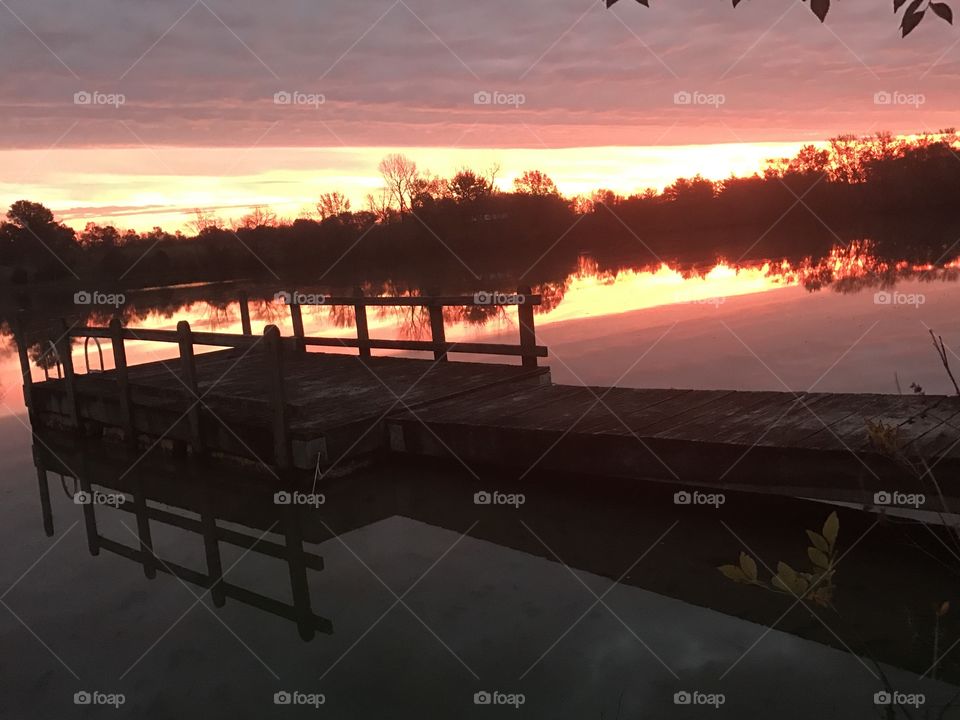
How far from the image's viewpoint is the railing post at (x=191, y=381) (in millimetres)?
10148

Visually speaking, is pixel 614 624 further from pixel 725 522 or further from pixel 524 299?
pixel 524 299

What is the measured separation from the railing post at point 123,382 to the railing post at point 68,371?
4.24ft

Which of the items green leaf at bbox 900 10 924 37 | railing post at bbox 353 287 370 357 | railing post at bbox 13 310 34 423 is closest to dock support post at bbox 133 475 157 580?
railing post at bbox 353 287 370 357

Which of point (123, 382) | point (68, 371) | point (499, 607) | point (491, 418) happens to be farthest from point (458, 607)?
point (68, 371)

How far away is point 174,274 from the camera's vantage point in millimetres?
67938

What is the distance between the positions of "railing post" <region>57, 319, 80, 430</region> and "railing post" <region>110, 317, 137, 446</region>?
129cm

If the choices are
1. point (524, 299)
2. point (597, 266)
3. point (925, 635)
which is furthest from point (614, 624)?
point (597, 266)

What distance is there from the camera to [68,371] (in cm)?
1280

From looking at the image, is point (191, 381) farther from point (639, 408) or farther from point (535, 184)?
point (535, 184)

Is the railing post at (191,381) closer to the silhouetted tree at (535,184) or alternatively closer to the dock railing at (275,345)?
the dock railing at (275,345)

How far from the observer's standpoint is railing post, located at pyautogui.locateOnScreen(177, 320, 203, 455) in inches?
400

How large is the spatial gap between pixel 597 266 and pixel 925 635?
45.3m

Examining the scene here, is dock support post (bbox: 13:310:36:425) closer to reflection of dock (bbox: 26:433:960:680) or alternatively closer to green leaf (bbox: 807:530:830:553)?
reflection of dock (bbox: 26:433:960:680)

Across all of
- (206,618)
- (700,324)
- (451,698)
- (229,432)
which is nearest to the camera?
(451,698)
